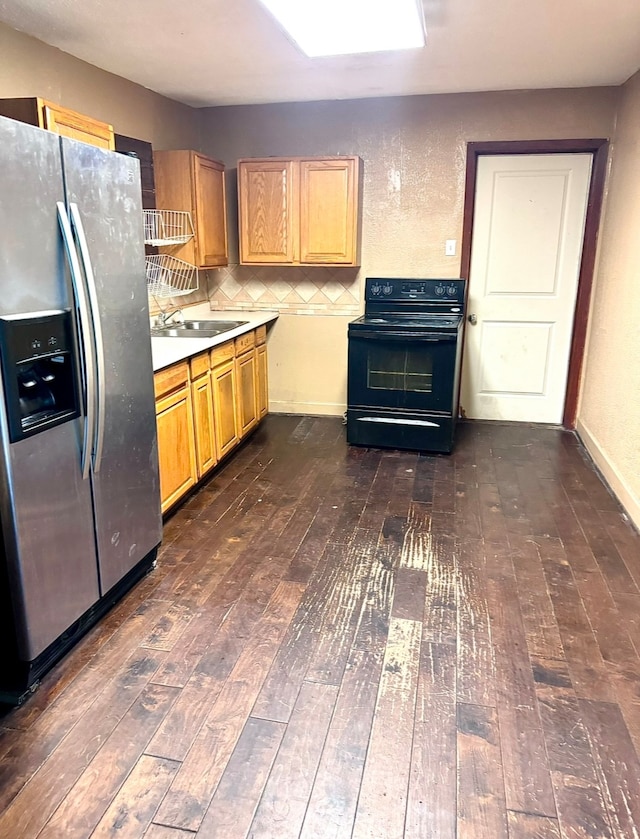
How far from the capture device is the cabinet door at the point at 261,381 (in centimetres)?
439

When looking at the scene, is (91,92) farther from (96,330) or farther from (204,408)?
(96,330)

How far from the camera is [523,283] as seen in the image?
14.5ft

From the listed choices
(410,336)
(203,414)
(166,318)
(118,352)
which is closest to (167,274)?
(166,318)

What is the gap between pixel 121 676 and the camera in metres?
1.96

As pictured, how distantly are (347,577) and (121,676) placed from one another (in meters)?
0.99

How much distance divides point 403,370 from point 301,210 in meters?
1.38

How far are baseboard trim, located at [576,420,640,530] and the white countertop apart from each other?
237 cm

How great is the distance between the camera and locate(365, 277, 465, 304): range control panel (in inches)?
169

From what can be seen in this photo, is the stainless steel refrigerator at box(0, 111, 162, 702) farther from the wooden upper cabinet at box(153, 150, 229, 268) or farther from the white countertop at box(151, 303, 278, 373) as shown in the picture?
the wooden upper cabinet at box(153, 150, 229, 268)

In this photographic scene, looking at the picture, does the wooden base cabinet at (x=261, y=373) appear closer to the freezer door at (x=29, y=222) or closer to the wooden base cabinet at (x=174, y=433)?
the wooden base cabinet at (x=174, y=433)

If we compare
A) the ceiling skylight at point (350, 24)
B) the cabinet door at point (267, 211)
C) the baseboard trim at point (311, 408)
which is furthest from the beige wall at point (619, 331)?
the cabinet door at point (267, 211)

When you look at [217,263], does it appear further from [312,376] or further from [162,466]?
[162,466]

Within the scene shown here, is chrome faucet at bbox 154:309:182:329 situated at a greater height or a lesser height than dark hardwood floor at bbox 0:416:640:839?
greater

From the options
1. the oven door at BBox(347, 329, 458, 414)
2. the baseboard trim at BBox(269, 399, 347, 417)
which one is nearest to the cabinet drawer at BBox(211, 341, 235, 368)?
the oven door at BBox(347, 329, 458, 414)
